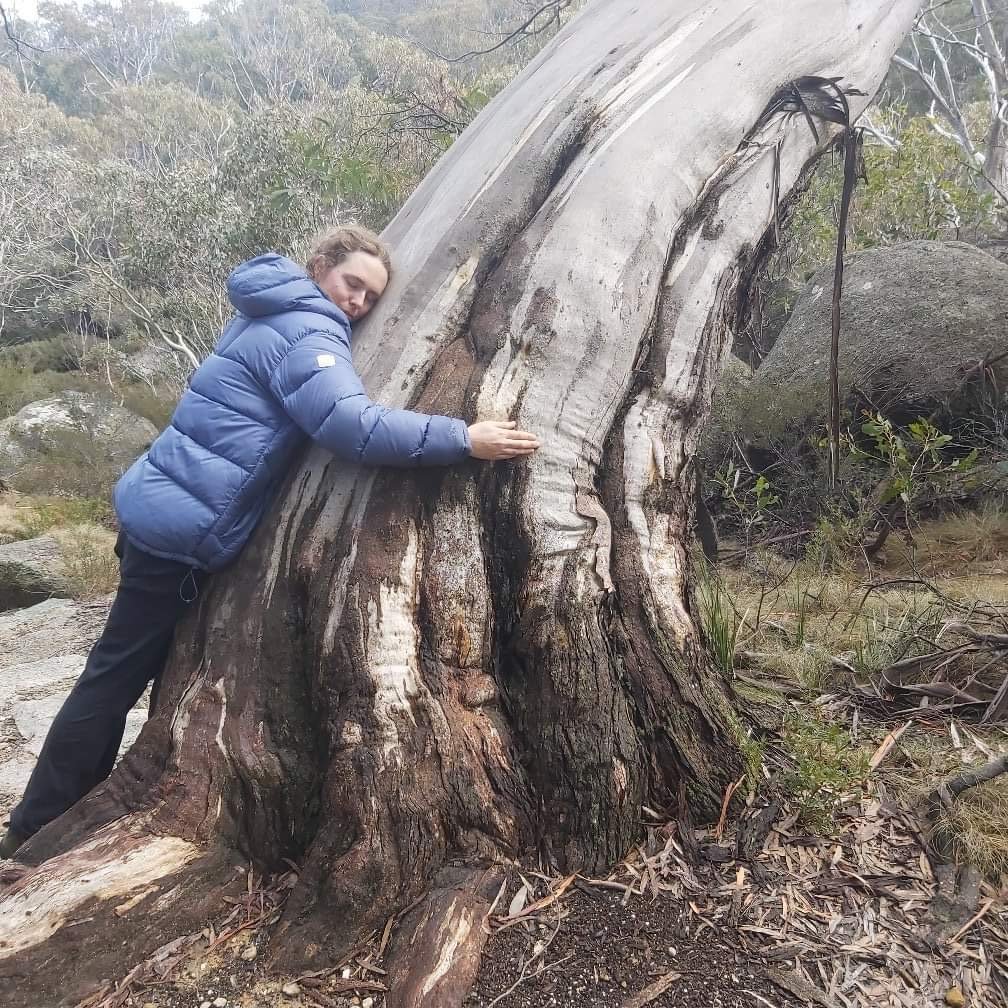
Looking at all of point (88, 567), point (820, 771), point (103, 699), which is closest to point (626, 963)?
point (820, 771)

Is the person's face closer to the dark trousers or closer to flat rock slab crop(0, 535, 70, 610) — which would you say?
the dark trousers

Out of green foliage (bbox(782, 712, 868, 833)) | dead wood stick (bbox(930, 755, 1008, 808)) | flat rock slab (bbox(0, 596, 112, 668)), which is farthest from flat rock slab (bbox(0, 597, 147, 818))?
dead wood stick (bbox(930, 755, 1008, 808))

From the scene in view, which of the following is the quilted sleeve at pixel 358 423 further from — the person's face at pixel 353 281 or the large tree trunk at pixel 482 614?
the person's face at pixel 353 281

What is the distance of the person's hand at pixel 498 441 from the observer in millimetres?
1897

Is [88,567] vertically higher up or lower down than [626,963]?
higher up

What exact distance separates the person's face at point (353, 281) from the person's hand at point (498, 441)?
2.01 ft

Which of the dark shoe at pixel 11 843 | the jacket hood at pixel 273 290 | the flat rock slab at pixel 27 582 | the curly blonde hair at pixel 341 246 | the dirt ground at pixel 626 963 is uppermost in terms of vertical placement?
the curly blonde hair at pixel 341 246

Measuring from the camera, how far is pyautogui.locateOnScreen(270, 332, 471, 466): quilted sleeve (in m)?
1.83

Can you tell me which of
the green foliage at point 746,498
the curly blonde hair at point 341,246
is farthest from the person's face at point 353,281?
the green foliage at point 746,498

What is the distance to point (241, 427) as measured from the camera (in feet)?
6.57

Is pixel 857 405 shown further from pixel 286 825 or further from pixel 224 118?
pixel 224 118

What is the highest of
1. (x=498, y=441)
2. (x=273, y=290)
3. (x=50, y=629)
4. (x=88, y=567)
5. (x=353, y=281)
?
(x=353, y=281)

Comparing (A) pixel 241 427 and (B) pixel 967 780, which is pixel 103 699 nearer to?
(A) pixel 241 427

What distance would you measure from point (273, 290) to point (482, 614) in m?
1.06
